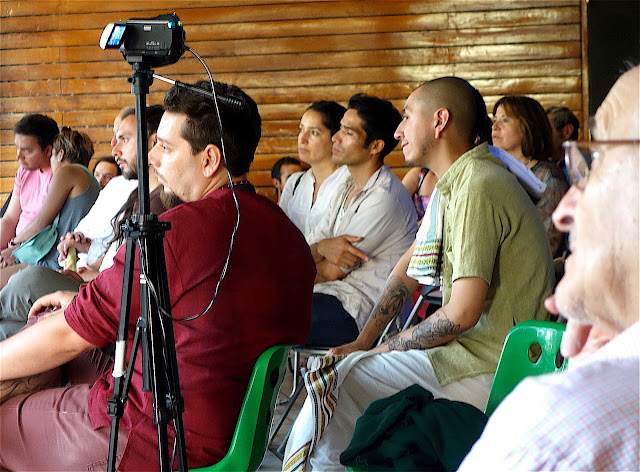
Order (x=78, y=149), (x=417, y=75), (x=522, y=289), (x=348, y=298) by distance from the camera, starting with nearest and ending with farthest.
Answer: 1. (x=522, y=289)
2. (x=348, y=298)
3. (x=78, y=149)
4. (x=417, y=75)

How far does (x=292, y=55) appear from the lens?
697 centimetres

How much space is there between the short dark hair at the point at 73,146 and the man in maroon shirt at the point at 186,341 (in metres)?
2.81

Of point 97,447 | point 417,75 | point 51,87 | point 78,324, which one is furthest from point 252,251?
point 51,87

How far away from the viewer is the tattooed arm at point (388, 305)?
7.93ft

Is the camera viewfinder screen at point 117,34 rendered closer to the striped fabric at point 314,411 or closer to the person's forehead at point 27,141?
the striped fabric at point 314,411

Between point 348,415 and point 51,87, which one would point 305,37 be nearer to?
point 51,87

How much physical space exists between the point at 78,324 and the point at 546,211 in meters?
2.40

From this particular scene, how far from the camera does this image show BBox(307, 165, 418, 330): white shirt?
306 centimetres

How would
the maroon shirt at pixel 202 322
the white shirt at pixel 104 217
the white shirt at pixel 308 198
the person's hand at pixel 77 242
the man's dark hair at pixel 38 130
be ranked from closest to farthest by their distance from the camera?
the maroon shirt at pixel 202 322 → the white shirt at pixel 104 217 → the person's hand at pixel 77 242 → the white shirt at pixel 308 198 → the man's dark hair at pixel 38 130

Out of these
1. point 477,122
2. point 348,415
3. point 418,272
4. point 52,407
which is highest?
point 477,122

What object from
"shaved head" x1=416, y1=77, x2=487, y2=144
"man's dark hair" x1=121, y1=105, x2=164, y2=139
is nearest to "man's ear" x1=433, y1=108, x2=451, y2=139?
"shaved head" x1=416, y1=77, x2=487, y2=144

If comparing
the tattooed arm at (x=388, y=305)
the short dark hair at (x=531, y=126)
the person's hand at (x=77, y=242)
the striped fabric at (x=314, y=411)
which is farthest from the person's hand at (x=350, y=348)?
the short dark hair at (x=531, y=126)

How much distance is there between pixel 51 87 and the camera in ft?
24.1

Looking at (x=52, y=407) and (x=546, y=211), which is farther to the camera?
(x=546, y=211)
